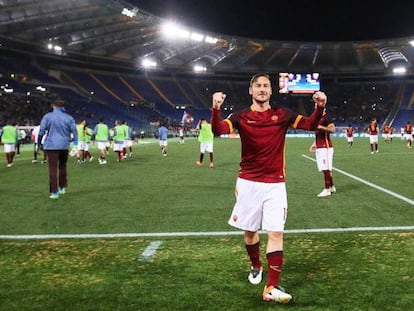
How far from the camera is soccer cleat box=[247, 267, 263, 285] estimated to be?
185 inches

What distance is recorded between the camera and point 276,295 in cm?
417

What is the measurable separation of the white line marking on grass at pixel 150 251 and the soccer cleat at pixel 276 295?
183 cm

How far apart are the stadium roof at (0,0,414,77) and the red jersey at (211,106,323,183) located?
37721 millimetres

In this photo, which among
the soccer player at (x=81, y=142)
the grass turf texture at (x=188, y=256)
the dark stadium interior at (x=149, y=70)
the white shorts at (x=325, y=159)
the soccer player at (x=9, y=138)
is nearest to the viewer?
the grass turf texture at (x=188, y=256)

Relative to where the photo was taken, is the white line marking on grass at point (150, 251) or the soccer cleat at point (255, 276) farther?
the white line marking on grass at point (150, 251)

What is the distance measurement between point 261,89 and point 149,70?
2558 inches

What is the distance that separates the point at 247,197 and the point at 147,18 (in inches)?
1755

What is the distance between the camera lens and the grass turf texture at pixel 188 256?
14.0 ft

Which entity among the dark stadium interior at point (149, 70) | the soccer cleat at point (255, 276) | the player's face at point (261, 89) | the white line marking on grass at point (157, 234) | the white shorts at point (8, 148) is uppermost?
the dark stadium interior at point (149, 70)

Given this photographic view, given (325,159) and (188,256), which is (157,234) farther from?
(325,159)

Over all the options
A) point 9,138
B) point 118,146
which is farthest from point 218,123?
point 118,146

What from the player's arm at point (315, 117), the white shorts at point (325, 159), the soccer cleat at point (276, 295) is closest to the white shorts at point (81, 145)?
the white shorts at point (325, 159)

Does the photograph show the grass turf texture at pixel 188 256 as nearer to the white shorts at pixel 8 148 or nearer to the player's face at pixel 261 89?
the player's face at pixel 261 89

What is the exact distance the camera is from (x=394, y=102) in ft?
228
